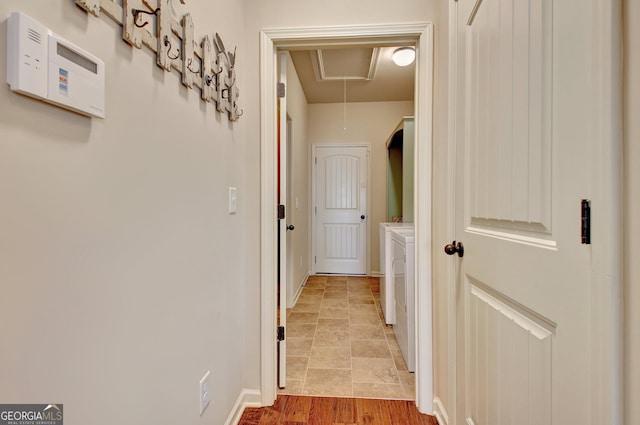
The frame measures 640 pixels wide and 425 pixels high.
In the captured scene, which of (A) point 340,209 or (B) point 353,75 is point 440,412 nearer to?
(A) point 340,209

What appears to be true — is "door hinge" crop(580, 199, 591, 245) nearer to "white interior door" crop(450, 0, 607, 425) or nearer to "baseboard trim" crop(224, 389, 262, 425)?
"white interior door" crop(450, 0, 607, 425)

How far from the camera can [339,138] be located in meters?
4.44

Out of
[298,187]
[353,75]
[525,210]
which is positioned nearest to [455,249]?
[525,210]

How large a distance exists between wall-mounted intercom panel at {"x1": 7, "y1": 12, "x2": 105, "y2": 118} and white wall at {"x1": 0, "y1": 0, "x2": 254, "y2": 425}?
2 cm

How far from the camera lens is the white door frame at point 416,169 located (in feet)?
4.76

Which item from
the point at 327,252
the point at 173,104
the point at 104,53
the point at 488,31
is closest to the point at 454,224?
the point at 488,31

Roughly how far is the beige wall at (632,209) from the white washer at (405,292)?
1214mm

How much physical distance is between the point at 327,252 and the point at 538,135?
3.89 metres

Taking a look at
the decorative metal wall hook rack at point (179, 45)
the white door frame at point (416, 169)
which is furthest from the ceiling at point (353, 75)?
the decorative metal wall hook rack at point (179, 45)

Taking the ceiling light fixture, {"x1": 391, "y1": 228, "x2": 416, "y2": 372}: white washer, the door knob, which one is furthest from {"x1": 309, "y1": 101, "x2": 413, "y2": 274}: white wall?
the door knob

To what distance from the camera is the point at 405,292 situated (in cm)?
183

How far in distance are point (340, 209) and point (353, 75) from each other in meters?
1.94

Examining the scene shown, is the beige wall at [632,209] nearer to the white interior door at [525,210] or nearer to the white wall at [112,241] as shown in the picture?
the white interior door at [525,210]

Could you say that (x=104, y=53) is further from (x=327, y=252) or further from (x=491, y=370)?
(x=327, y=252)
